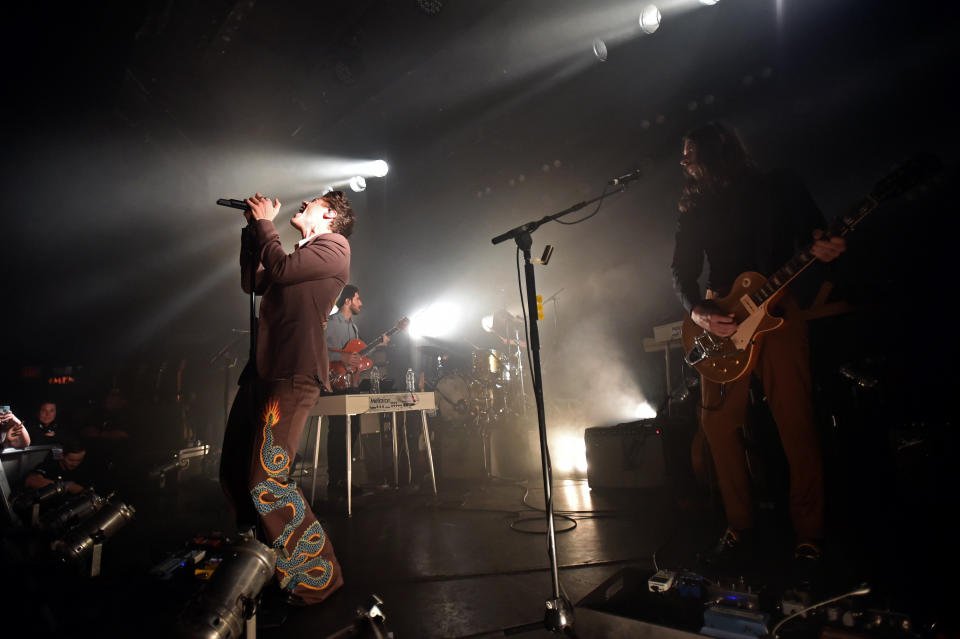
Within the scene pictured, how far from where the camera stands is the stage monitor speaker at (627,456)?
160 inches

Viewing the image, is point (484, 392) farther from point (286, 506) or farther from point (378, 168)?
point (286, 506)

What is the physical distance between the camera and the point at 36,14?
4336 millimetres

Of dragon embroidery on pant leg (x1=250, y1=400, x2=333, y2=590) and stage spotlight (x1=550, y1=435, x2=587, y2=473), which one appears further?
stage spotlight (x1=550, y1=435, x2=587, y2=473)

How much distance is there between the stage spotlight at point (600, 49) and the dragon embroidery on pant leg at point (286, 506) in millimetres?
5434

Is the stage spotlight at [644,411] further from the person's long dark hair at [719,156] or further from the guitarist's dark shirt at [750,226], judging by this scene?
the person's long dark hair at [719,156]

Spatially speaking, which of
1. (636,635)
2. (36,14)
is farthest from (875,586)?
(36,14)

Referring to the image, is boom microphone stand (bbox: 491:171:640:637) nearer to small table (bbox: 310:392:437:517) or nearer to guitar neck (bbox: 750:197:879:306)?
guitar neck (bbox: 750:197:879:306)

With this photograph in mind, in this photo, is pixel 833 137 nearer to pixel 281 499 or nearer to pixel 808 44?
pixel 808 44

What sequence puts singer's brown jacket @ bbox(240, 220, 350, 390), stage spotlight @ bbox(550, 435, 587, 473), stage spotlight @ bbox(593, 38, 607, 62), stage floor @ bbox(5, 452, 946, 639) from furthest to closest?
1. stage spotlight @ bbox(550, 435, 587, 473)
2. stage spotlight @ bbox(593, 38, 607, 62)
3. singer's brown jacket @ bbox(240, 220, 350, 390)
4. stage floor @ bbox(5, 452, 946, 639)

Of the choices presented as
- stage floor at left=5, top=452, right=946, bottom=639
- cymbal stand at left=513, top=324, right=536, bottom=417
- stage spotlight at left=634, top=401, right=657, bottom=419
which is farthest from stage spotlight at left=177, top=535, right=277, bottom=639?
stage spotlight at left=634, top=401, right=657, bottom=419

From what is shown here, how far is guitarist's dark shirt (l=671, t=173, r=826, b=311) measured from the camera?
8.05ft

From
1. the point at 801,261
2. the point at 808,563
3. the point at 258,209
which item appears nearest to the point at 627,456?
the point at 808,563

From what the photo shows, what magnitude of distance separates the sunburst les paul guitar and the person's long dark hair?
66 centimetres

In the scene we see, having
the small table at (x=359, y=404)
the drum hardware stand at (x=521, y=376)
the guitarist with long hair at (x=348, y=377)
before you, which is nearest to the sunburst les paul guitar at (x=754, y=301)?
the small table at (x=359, y=404)
